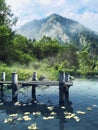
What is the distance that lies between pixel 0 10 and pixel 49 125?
153 ft

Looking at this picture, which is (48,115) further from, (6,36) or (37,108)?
(6,36)

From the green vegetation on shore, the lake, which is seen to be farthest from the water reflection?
the green vegetation on shore

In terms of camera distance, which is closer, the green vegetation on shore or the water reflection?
the water reflection

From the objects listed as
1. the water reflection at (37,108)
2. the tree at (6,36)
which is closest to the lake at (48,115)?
the water reflection at (37,108)

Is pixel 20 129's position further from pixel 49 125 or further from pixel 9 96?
pixel 9 96

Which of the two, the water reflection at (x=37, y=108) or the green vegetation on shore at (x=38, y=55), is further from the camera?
the green vegetation on shore at (x=38, y=55)

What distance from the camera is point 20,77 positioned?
140ft

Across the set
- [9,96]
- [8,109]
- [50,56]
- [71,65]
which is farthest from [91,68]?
[8,109]

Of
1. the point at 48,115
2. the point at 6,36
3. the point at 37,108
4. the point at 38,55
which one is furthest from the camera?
the point at 38,55

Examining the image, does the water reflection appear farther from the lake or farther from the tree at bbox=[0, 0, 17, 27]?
the tree at bbox=[0, 0, 17, 27]

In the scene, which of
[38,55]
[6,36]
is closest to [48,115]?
[6,36]

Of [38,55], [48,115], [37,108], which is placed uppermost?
[38,55]

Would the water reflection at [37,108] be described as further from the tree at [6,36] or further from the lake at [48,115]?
the tree at [6,36]

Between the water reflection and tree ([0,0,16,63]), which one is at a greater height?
tree ([0,0,16,63])
